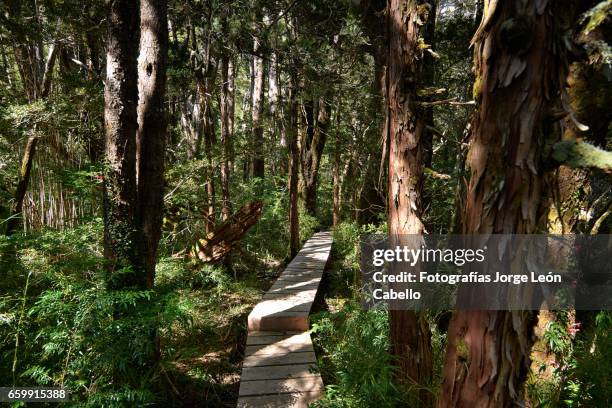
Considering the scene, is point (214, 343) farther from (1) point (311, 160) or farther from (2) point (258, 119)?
(1) point (311, 160)

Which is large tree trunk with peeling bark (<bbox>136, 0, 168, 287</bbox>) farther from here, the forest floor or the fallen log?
the fallen log

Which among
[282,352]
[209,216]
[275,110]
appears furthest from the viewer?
[275,110]

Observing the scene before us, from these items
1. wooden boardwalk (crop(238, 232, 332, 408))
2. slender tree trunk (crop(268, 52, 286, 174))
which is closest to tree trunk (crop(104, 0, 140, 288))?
wooden boardwalk (crop(238, 232, 332, 408))


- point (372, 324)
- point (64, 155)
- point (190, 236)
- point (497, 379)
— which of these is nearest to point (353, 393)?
point (372, 324)

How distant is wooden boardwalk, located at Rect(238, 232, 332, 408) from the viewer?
123 inches

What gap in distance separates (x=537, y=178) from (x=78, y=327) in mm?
2745

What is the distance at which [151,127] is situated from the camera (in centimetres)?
349

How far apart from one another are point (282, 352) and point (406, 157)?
271 centimetres

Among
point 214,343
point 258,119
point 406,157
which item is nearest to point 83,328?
point 406,157

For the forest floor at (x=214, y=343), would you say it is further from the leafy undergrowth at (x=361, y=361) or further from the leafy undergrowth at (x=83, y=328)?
the leafy undergrowth at (x=361, y=361)

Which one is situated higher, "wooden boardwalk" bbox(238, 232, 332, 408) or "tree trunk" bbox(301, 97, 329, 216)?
"tree trunk" bbox(301, 97, 329, 216)

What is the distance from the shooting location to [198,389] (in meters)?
3.80

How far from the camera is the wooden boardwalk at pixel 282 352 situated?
3137 mm

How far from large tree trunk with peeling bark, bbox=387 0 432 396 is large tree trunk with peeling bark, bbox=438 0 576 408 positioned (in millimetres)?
1250
